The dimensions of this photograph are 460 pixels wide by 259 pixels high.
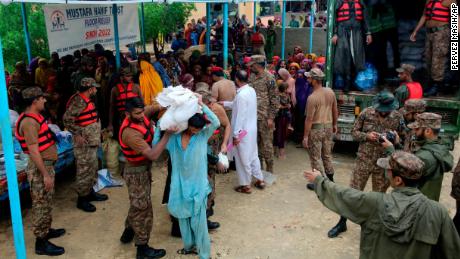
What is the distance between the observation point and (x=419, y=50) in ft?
25.0

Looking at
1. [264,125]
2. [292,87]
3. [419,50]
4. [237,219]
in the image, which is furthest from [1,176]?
[419,50]

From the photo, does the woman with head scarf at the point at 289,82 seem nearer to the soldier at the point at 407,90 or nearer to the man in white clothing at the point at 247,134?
the man in white clothing at the point at 247,134

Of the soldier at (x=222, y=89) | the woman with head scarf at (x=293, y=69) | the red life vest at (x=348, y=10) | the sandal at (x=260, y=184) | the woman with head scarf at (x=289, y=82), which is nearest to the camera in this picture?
the soldier at (x=222, y=89)

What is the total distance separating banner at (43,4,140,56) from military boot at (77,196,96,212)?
361 centimetres

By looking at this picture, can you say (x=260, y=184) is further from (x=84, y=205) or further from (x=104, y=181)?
(x=84, y=205)

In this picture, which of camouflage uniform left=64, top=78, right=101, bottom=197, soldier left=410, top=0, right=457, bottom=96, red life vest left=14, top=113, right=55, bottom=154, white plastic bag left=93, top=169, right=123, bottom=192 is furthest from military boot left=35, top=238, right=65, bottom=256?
soldier left=410, top=0, right=457, bottom=96

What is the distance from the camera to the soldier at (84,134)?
519 centimetres

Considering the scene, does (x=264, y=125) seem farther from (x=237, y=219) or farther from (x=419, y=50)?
(x=419, y=50)

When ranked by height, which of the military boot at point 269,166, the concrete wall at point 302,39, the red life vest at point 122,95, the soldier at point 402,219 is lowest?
the military boot at point 269,166

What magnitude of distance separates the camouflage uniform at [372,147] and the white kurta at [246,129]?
5.03ft

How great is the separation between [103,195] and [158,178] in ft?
3.15

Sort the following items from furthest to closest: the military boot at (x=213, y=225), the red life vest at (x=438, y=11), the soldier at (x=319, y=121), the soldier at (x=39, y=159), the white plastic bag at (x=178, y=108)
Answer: the red life vest at (x=438, y=11)
the soldier at (x=319, y=121)
the military boot at (x=213, y=225)
the soldier at (x=39, y=159)
the white plastic bag at (x=178, y=108)

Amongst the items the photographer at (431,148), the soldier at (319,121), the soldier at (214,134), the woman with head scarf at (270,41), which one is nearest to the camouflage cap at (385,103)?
the photographer at (431,148)

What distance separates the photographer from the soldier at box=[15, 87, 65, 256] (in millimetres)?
4074
